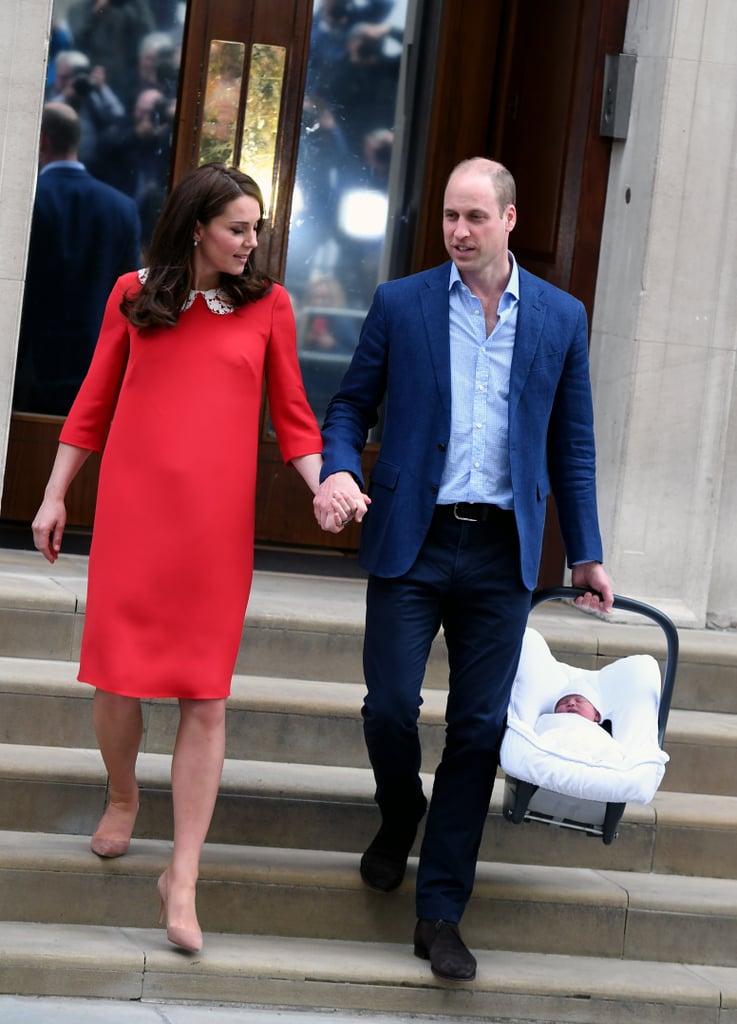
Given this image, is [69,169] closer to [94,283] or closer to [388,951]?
[94,283]

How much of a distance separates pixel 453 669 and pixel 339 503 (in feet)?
2.14

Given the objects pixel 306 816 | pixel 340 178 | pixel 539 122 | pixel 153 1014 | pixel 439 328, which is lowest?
pixel 153 1014

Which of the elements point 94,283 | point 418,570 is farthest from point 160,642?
point 94,283

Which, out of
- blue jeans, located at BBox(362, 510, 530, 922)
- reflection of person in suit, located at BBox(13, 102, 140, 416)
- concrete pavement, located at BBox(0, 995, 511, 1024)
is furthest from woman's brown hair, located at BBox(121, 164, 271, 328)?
reflection of person in suit, located at BBox(13, 102, 140, 416)

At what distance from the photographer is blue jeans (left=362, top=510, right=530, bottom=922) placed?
12.9 feet

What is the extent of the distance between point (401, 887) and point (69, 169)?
11.9 ft

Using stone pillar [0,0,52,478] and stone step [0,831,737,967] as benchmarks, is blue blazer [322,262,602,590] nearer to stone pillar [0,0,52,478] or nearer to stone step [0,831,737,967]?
stone step [0,831,737,967]

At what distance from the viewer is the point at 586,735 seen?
12.9ft

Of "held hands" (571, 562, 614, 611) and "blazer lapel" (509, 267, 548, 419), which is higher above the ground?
"blazer lapel" (509, 267, 548, 419)

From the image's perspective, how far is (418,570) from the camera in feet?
12.9

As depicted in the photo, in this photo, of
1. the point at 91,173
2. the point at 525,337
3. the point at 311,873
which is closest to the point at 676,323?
the point at 525,337

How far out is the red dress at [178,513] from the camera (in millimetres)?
3850

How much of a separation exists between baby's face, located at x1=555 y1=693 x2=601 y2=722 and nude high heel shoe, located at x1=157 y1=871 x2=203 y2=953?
1098mm

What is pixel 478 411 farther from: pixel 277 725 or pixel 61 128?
pixel 61 128
